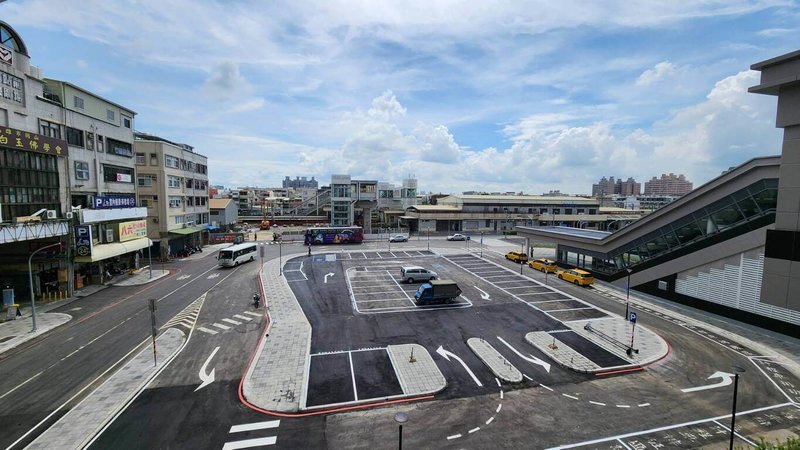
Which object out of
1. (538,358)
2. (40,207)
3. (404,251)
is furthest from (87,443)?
(404,251)

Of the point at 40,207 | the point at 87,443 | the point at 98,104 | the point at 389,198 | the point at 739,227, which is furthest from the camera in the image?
→ the point at 389,198

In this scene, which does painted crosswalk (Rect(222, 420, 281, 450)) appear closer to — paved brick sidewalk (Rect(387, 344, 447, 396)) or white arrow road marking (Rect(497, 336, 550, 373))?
paved brick sidewalk (Rect(387, 344, 447, 396))

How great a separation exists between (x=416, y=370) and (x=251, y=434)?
8.97m

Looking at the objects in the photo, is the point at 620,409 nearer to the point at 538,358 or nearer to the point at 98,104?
the point at 538,358

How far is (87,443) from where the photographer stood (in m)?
14.3

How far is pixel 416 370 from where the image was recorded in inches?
802

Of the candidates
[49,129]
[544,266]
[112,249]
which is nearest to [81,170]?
[49,129]

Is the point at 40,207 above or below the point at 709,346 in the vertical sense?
above

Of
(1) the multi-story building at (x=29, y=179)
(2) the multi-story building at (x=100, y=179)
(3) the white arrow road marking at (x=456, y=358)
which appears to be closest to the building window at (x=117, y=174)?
(2) the multi-story building at (x=100, y=179)

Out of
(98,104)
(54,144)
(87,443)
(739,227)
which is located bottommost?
(87,443)

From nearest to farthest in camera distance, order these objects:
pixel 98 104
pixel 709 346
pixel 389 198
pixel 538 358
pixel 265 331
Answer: pixel 538 358, pixel 709 346, pixel 265 331, pixel 98 104, pixel 389 198

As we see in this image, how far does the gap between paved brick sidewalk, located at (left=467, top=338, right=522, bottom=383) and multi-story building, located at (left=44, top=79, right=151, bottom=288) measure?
37.6 meters

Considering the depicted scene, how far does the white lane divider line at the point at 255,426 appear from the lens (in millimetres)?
15141

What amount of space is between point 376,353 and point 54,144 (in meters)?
35.9
